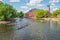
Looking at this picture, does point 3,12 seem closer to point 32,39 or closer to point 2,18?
point 2,18

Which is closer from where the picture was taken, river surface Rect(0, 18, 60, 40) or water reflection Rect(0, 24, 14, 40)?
water reflection Rect(0, 24, 14, 40)

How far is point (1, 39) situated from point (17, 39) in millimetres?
2609

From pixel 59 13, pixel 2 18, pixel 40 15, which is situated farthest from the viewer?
pixel 40 15

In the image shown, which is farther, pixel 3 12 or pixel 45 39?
pixel 3 12

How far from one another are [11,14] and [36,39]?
56267 mm

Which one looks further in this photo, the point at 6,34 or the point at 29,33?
the point at 29,33

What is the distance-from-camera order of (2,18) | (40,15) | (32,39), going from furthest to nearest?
(40,15) → (2,18) → (32,39)

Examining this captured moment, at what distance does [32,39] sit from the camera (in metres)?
32.4

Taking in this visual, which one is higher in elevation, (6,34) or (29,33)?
(6,34)

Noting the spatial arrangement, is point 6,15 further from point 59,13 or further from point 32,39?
point 59,13

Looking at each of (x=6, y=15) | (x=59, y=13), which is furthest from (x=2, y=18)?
(x=59, y=13)

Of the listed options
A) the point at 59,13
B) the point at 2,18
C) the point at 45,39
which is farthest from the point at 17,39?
the point at 59,13

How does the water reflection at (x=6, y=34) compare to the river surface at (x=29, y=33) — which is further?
the river surface at (x=29, y=33)

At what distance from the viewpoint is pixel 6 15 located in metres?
85.1
